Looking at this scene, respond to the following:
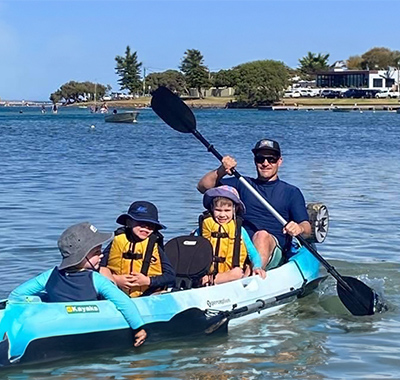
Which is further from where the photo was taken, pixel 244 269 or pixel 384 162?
pixel 384 162

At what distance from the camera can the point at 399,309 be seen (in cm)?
790

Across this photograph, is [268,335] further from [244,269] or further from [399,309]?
[399,309]

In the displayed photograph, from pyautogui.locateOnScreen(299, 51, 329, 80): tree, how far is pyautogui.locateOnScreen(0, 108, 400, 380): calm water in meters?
115

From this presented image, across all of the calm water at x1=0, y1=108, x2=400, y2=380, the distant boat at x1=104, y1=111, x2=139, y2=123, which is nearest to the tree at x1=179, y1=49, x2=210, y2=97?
the distant boat at x1=104, y1=111, x2=139, y2=123

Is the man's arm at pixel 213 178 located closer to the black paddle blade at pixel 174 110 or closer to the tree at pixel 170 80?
the black paddle blade at pixel 174 110

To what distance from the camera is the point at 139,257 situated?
6.54 m

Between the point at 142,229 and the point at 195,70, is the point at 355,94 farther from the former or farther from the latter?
the point at 142,229

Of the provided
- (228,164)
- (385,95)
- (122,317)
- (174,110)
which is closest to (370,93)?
(385,95)

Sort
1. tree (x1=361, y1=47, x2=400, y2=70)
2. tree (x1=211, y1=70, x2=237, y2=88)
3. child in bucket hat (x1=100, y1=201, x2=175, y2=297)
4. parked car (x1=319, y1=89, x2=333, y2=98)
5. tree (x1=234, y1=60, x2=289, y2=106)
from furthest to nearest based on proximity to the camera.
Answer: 1. tree (x1=361, y1=47, x2=400, y2=70)
2. tree (x1=211, y1=70, x2=237, y2=88)
3. parked car (x1=319, y1=89, x2=333, y2=98)
4. tree (x1=234, y1=60, x2=289, y2=106)
5. child in bucket hat (x1=100, y1=201, x2=175, y2=297)

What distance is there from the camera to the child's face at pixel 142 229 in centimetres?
648

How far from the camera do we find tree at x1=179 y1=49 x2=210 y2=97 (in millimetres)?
125250

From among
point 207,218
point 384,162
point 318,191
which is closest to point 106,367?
point 207,218

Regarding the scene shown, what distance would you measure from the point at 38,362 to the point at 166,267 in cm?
122

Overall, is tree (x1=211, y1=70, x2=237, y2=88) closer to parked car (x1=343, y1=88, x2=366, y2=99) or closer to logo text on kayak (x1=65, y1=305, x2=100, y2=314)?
parked car (x1=343, y1=88, x2=366, y2=99)
